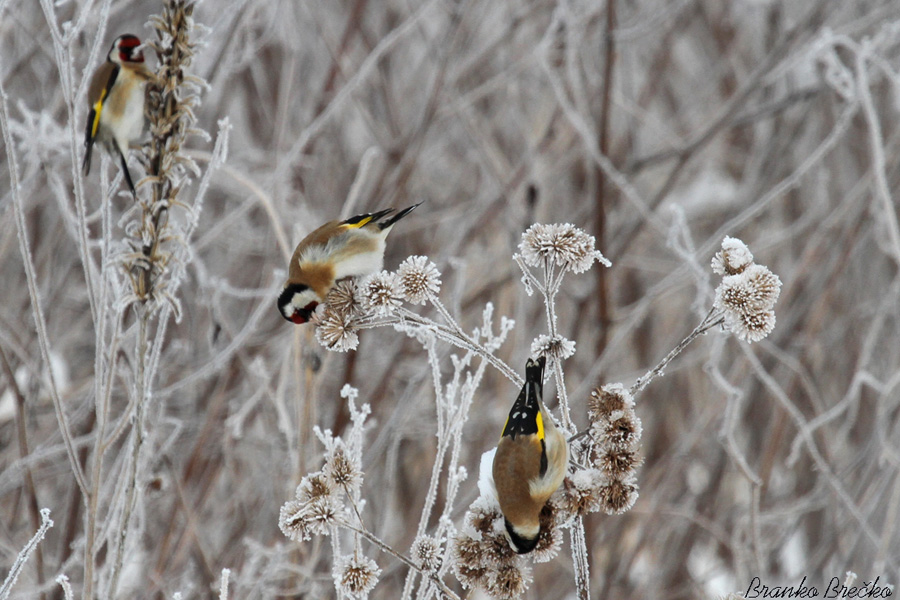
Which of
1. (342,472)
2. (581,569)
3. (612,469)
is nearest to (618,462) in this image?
(612,469)

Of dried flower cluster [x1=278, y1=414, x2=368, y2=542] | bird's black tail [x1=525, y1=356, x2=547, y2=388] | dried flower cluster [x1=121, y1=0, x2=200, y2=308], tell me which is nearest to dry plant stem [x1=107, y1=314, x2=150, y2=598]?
dried flower cluster [x1=121, y1=0, x2=200, y2=308]

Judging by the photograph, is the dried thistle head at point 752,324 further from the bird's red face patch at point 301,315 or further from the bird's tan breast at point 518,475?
the bird's red face patch at point 301,315

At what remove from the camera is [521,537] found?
131cm

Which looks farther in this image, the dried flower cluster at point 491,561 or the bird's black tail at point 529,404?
the bird's black tail at point 529,404

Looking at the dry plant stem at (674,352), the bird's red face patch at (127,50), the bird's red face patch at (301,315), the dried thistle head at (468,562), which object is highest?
the bird's red face patch at (127,50)

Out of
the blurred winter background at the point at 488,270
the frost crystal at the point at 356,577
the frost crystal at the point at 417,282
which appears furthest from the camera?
the blurred winter background at the point at 488,270

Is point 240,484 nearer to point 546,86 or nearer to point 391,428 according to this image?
point 391,428

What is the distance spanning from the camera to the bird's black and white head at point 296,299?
1.97m

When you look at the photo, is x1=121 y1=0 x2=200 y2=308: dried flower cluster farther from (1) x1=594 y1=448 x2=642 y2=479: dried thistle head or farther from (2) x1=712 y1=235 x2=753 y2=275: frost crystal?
(2) x1=712 y1=235 x2=753 y2=275: frost crystal

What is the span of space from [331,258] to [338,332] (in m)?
0.74

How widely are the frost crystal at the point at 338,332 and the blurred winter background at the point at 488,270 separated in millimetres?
623

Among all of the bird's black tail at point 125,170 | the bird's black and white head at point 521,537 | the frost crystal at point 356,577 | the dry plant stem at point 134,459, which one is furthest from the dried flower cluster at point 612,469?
the bird's black tail at point 125,170

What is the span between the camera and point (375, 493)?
378cm

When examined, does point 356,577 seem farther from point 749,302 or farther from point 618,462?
point 749,302
